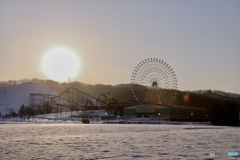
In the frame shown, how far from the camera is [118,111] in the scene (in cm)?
11794

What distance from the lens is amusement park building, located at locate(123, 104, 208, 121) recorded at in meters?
99.0

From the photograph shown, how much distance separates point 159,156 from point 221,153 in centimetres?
288

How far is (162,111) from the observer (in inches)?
4063

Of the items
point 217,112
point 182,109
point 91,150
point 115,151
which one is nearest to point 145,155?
point 115,151

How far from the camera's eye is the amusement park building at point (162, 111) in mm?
99006

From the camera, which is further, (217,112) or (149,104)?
(149,104)

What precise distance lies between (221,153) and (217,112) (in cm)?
5413

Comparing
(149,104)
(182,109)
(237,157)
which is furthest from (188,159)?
(149,104)

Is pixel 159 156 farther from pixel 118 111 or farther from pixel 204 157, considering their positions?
pixel 118 111

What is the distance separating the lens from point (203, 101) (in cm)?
Result: 15700

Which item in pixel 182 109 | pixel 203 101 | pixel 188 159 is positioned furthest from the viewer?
pixel 203 101

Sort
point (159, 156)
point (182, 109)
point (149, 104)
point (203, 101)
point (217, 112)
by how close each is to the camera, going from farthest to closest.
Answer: point (203, 101), point (149, 104), point (182, 109), point (217, 112), point (159, 156)

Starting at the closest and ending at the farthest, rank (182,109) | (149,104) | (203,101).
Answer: (182,109) → (149,104) → (203,101)

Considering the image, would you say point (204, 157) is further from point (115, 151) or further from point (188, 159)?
point (115, 151)
